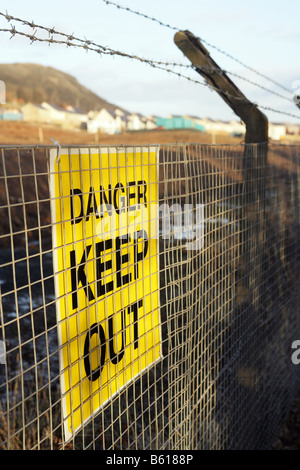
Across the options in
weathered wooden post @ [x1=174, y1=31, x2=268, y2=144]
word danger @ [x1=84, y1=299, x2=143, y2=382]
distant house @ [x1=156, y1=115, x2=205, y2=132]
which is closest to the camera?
word danger @ [x1=84, y1=299, x2=143, y2=382]

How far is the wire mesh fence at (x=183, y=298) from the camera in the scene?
2004 mm

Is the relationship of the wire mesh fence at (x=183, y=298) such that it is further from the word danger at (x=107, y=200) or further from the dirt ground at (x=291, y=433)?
the dirt ground at (x=291, y=433)

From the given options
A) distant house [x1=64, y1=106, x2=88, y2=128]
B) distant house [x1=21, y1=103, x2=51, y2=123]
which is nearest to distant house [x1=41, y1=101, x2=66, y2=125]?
distant house [x1=64, y1=106, x2=88, y2=128]

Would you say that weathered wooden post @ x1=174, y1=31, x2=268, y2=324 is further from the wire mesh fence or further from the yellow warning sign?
the yellow warning sign

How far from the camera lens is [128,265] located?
237 centimetres

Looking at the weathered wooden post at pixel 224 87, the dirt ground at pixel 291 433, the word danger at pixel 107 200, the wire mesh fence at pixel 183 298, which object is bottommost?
the dirt ground at pixel 291 433

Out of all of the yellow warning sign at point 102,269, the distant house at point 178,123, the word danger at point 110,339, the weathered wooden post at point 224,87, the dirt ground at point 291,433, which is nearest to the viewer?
the yellow warning sign at point 102,269

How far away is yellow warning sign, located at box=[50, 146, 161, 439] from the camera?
1.95 meters

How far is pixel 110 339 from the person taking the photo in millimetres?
2291

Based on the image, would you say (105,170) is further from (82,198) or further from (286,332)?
(286,332)

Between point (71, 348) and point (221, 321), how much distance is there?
6.27 ft

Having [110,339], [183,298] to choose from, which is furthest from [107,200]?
[183,298]

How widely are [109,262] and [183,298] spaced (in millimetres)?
1119

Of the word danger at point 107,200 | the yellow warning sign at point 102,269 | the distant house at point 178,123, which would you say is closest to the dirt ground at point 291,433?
the yellow warning sign at point 102,269
